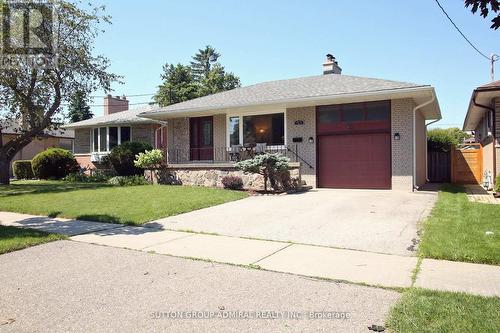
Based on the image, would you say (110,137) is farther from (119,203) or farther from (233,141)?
(119,203)

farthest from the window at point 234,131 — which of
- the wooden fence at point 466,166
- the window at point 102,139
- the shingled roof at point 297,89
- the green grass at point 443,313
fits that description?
the green grass at point 443,313

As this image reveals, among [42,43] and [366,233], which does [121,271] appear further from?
[42,43]

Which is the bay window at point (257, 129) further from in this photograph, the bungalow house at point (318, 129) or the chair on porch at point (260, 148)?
the chair on porch at point (260, 148)

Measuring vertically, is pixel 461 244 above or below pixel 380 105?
below

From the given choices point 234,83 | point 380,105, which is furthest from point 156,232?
point 234,83

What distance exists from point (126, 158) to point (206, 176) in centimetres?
678

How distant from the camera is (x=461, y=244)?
6121 mm

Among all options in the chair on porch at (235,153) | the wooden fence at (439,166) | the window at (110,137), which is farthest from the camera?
the window at (110,137)

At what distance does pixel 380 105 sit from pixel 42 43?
13867 mm

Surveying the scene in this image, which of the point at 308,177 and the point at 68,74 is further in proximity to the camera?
the point at 68,74

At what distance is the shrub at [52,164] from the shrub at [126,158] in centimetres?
388

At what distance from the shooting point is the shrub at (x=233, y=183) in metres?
15.7

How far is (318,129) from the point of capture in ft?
52.3

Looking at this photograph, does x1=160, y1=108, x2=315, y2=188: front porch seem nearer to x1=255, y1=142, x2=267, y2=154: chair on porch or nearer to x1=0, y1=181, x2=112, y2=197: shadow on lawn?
x1=255, y1=142, x2=267, y2=154: chair on porch
